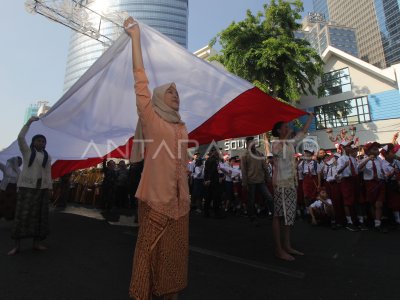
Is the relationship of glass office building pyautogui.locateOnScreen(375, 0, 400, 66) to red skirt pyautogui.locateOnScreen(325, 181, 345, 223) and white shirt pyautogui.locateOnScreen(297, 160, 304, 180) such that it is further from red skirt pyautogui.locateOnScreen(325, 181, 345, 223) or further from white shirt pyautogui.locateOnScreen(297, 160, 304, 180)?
red skirt pyautogui.locateOnScreen(325, 181, 345, 223)

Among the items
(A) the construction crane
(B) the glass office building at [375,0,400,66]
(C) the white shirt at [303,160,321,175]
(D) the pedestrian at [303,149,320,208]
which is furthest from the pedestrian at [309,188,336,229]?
(B) the glass office building at [375,0,400,66]

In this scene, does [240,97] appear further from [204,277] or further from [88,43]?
[88,43]

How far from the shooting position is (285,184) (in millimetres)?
4074

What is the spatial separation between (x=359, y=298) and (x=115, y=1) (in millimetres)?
94669

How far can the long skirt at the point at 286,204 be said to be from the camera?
401 cm

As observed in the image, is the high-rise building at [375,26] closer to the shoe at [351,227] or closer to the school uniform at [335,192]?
the school uniform at [335,192]

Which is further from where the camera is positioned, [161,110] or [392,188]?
[392,188]

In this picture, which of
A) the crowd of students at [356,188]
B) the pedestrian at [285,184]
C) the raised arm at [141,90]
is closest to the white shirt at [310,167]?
the crowd of students at [356,188]

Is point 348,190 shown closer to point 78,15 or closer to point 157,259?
point 157,259

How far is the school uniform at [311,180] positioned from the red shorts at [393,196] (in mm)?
1946

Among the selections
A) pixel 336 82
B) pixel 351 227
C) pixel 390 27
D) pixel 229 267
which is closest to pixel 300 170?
pixel 351 227

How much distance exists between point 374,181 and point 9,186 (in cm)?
803

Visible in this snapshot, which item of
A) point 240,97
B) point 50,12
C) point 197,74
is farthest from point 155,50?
point 50,12

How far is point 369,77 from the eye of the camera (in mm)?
21578
